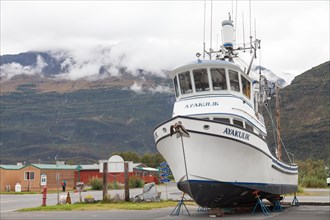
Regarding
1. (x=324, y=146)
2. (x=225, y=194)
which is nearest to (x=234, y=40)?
(x=225, y=194)

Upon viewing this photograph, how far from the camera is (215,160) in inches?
682

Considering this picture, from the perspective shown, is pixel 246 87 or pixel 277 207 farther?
pixel 277 207

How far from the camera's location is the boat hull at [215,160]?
56.2 ft

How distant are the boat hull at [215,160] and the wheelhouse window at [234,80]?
244 centimetres

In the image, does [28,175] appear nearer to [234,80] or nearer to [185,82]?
[185,82]

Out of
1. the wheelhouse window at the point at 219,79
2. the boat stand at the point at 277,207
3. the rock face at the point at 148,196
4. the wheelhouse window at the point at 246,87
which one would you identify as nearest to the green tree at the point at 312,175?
the rock face at the point at 148,196

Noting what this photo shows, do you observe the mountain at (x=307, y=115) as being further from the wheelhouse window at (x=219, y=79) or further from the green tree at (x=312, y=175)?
the wheelhouse window at (x=219, y=79)

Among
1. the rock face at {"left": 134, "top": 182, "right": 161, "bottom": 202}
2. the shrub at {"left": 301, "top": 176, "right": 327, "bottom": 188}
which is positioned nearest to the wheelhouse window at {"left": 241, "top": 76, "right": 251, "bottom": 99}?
the rock face at {"left": 134, "top": 182, "right": 161, "bottom": 202}

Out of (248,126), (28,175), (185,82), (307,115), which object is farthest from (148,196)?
(307,115)

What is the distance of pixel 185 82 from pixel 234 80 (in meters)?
2.05

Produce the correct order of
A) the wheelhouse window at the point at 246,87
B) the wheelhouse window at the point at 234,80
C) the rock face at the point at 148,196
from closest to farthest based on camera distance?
the wheelhouse window at the point at 234,80 → the wheelhouse window at the point at 246,87 → the rock face at the point at 148,196

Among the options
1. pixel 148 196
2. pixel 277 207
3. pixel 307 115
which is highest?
pixel 307 115

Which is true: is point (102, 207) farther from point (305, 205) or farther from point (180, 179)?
point (305, 205)

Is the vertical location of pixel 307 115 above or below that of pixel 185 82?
above
